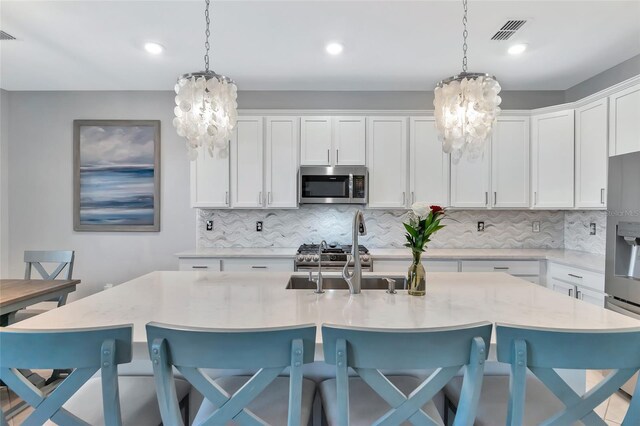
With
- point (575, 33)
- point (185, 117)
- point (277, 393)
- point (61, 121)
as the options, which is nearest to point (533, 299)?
point (277, 393)

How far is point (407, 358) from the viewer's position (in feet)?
2.98

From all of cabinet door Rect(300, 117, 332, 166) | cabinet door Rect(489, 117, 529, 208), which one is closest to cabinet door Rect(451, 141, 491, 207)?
cabinet door Rect(489, 117, 529, 208)

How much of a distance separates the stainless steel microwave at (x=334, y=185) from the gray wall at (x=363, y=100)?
90 cm

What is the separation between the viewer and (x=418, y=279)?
1689mm

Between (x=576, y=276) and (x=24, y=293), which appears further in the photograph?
(x=576, y=276)

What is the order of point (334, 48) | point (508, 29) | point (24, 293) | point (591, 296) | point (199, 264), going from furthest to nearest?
point (199, 264)
point (334, 48)
point (591, 296)
point (508, 29)
point (24, 293)

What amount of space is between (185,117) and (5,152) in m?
3.71

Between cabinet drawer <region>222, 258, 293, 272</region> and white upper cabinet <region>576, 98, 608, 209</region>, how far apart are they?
2.97m

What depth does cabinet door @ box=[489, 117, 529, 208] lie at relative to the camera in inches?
143

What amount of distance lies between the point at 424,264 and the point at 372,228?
2.72 feet

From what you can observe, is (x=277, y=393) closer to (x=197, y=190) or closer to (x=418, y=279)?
(x=418, y=279)

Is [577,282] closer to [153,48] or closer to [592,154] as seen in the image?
[592,154]

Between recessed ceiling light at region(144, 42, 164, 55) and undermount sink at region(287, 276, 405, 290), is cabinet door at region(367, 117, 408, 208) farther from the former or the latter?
recessed ceiling light at region(144, 42, 164, 55)

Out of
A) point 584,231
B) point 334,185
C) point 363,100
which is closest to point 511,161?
point 584,231
